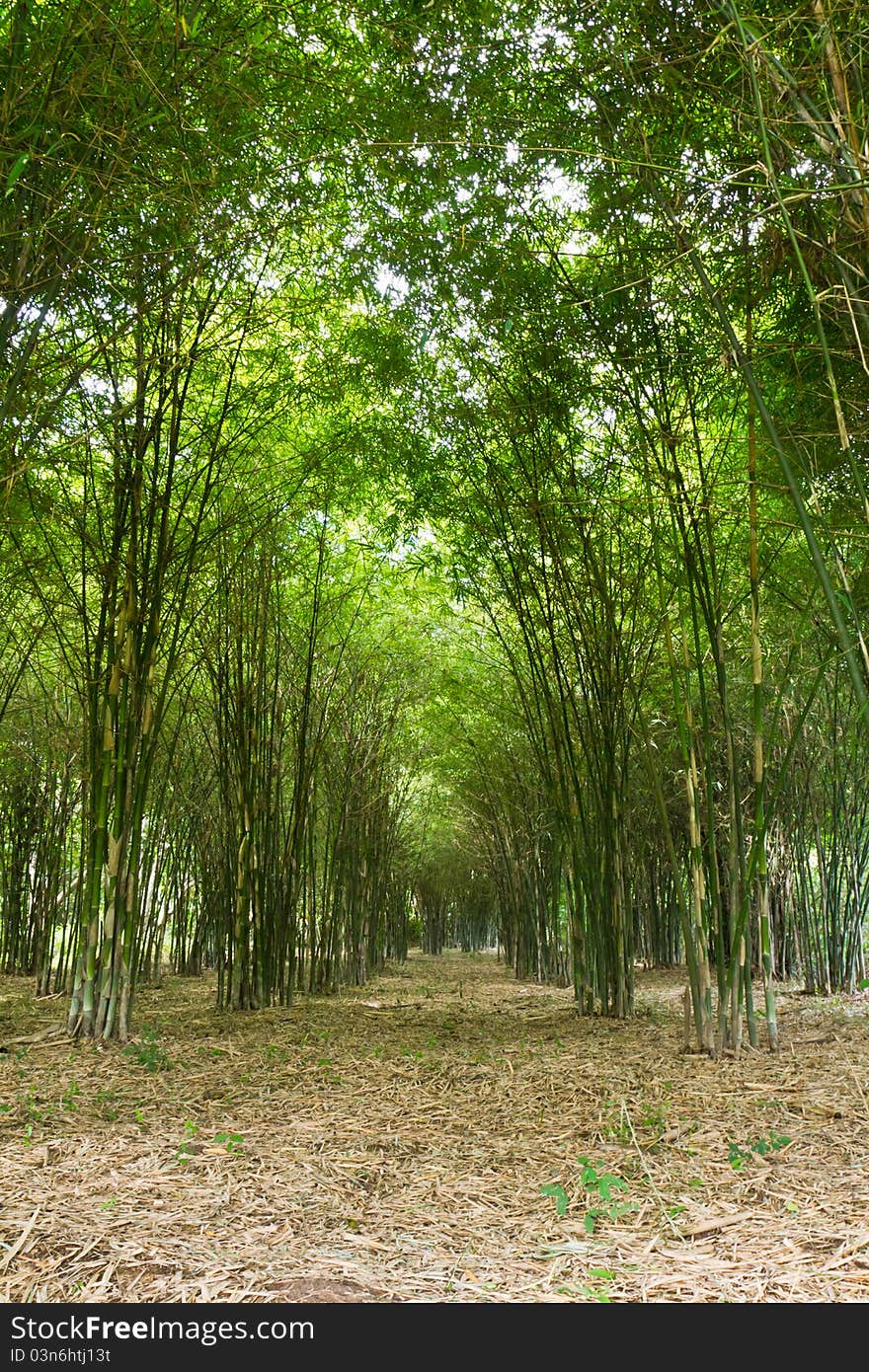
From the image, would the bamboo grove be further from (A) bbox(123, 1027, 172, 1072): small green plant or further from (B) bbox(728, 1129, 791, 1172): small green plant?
(B) bbox(728, 1129, 791, 1172): small green plant

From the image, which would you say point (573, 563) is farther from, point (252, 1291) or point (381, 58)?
point (252, 1291)

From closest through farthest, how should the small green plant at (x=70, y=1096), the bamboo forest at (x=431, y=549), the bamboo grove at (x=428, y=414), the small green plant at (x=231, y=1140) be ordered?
the bamboo forest at (x=431, y=549) → the bamboo grove at (x=428, y=414) → the small green plant at (x=231, y=1140) → the small green plant at (x=70, y=1096)

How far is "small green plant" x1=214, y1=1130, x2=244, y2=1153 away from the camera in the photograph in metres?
2.41

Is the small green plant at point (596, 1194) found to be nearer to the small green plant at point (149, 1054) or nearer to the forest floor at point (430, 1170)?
the forest floor at point (430, 1170)

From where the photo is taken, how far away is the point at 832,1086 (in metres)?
3.07

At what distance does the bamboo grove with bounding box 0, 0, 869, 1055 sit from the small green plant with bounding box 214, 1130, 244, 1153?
1.43 meters

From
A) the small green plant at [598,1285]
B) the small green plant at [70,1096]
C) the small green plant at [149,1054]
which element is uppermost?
the small green plant at [598,1285]

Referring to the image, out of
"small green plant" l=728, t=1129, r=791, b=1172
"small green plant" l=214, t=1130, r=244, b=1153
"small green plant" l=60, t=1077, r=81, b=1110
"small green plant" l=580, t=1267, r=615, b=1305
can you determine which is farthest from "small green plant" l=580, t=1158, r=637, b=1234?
"small green plant" l=60, t=1077, r=81, b=1110

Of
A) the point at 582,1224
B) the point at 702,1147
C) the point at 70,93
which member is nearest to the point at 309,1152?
the point at 582,1224

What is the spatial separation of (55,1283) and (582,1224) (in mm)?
1103

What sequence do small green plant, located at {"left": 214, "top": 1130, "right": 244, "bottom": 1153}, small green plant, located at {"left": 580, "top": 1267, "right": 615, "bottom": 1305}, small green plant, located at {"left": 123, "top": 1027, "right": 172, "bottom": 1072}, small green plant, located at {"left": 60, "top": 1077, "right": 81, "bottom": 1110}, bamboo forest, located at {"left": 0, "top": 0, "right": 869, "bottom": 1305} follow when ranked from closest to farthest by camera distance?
small green plant, located at {"left": 580, "top": 1267, "right": 615, "bottom": 1305} < bamboo forest, located at {"left": 0, "top": 0, "right": 869, "bottom": 1305} < small green plant, located at {"left": 214, "top": 1130, "right": 244, "bottom": 1153} < small green plant, located at {"left": 60, "top": 1077, "right": 81, "bottom": 1110} < small green plant, located at {"left": 123, "top": 1027, "right": 172, "bottom": 1072}

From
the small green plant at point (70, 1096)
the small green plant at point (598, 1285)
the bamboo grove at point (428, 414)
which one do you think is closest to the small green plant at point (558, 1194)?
the small green plant at point (598, 1285)

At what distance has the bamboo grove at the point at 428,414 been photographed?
226cm

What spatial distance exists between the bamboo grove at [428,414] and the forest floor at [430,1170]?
589 millimetres
